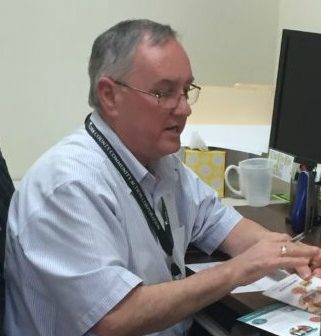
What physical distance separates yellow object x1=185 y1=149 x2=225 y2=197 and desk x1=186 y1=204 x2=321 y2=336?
0.63ft

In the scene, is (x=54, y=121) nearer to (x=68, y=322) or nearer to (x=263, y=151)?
(x=263, y=151)

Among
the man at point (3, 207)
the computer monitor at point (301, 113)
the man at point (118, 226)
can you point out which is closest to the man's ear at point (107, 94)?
the man at point (118, 226)

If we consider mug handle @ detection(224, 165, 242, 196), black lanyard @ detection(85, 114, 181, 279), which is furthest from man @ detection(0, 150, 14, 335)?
mug handle @ detection(224, 165, 242, 196)

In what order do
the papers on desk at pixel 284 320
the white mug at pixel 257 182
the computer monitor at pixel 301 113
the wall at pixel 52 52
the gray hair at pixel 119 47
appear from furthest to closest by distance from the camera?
the wall at pixel 52 52, the white mug at pixel 257 182, the computer monitor at pixel 301 113, the gray hair at pixel 119 47, the papers on desk at pixel 284 320

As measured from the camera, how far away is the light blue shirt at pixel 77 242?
114 centimetres

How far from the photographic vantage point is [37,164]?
1.29 m

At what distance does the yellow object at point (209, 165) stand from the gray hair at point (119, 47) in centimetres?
73

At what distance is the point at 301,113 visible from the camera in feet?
5.75

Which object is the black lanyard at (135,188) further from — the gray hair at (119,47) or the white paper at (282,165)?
the white paper at (282,165)

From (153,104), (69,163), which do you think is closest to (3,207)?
(69,163)

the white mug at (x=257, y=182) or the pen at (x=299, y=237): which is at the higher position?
the white mug at (x=257, y=182)

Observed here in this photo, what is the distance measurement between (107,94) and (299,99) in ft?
2.33

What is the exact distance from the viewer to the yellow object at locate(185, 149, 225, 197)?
2.04 m

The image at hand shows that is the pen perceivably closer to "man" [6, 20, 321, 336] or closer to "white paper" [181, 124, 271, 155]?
"man" [6, 20, 321, 336]
